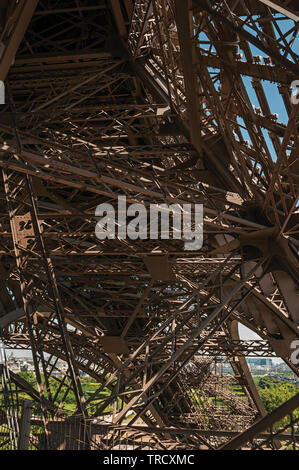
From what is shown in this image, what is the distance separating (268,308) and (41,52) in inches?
349

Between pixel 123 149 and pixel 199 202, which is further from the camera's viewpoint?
pixel 123 149

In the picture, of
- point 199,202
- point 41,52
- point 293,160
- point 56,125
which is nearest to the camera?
point 293,160

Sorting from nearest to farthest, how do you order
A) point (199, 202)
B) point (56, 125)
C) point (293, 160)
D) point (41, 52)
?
point (293, 160)
point (199, 202)
point (41, 52)
point (56, 125)

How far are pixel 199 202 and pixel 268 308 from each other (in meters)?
4.91

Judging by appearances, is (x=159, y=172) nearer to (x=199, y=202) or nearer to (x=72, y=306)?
(x=199, y=202)

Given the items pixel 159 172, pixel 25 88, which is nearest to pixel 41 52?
pixel 25 88

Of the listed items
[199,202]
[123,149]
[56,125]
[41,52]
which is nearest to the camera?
[199,202]

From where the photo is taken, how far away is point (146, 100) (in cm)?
1332

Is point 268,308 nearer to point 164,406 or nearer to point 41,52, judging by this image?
point 41,52

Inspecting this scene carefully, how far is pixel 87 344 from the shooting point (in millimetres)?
20531

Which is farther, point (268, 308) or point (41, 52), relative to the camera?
point (268, 308)
